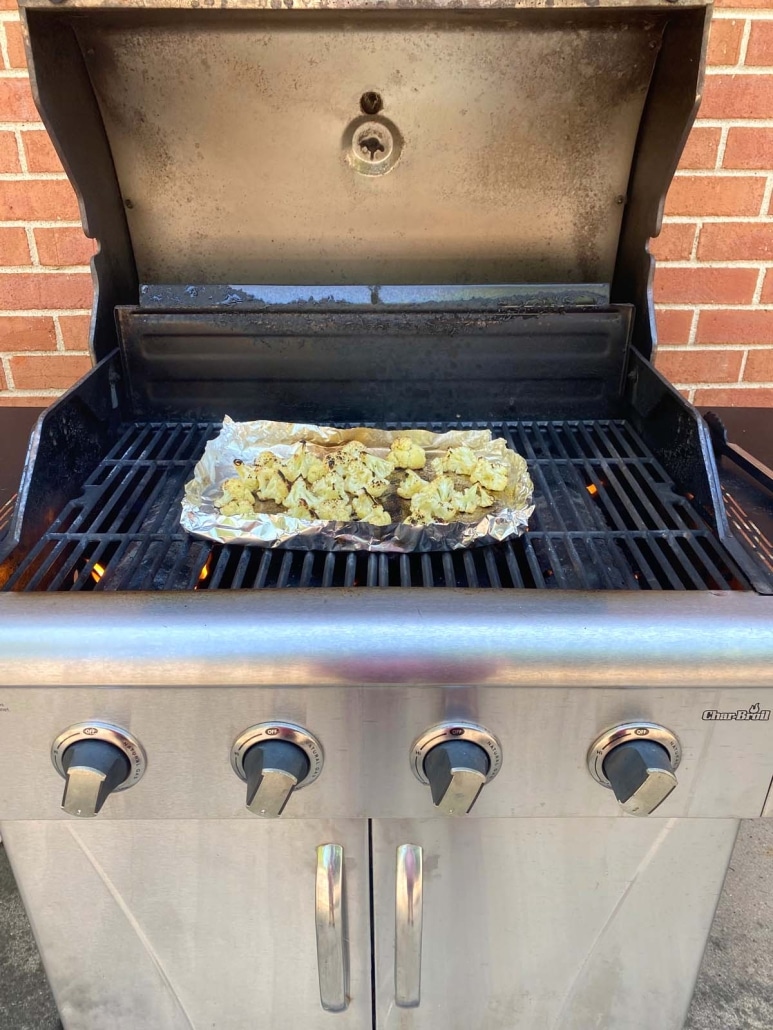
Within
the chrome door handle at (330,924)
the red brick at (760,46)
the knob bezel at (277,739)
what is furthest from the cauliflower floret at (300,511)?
the red brick at (760,46)

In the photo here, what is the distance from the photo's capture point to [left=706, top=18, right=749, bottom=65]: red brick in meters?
1.47

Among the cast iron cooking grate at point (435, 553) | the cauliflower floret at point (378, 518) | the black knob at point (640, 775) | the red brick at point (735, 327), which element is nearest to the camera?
the black knob at point (640, 775)

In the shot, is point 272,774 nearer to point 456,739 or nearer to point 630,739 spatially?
point 456,739

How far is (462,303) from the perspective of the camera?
4.17ft

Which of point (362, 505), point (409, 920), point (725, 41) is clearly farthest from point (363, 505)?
point (725, 41)

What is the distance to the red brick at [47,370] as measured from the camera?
1.77 metres

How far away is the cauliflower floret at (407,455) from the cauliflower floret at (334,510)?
0.49 feet

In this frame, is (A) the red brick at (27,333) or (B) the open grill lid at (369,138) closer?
(B) the open grill lid at (369,138)

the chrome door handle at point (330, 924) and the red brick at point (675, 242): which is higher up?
the red brick at point (675, 242)

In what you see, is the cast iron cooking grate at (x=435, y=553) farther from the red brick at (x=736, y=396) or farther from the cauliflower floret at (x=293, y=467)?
the red brick at (x=736, y=396)

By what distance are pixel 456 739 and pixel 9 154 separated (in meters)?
1.62

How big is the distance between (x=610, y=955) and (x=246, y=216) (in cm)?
138

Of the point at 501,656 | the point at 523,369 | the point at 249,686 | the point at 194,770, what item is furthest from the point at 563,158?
the point at 194,770

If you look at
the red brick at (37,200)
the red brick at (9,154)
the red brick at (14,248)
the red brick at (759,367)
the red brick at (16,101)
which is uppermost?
the red brick at (16,101)
